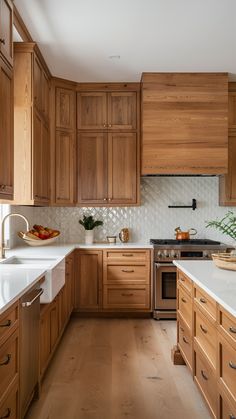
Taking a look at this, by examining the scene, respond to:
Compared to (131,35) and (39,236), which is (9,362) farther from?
(131,35)

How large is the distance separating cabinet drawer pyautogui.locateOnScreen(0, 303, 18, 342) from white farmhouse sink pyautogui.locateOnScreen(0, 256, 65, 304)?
626 mm

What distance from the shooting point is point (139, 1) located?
263 centimetres

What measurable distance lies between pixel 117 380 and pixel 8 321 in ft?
4.35

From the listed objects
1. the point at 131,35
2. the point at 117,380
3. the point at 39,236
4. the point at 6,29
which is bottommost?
the point at 117,380

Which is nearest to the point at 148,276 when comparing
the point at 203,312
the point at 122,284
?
the point at 122,284

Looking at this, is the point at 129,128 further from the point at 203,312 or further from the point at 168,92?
the point at 203,312

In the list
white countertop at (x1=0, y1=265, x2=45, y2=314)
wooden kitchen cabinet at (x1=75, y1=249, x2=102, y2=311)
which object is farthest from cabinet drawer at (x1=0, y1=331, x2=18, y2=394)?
wooden kitchen cabinet at (x1=75, y1=249, x2=102, y2=311)

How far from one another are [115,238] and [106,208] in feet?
1.49

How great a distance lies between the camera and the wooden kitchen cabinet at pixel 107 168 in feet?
14.1

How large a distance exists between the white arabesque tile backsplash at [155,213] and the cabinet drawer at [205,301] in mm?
2393

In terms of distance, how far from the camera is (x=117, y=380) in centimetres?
261

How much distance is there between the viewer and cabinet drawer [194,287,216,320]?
1869 millimetres

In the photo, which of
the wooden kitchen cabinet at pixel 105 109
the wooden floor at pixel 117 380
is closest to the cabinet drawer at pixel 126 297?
the wooden floor at pixel 117 380

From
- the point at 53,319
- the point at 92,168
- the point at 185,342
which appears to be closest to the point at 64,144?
the point at 92,168
